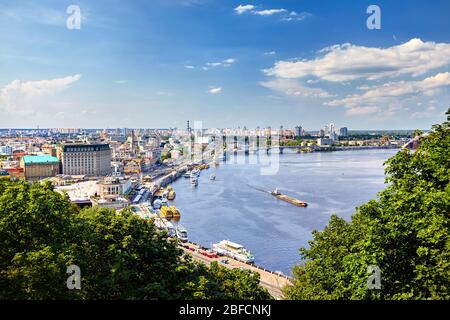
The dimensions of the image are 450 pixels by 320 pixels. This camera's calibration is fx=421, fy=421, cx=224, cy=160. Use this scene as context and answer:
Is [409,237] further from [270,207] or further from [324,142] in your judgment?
[324,142]

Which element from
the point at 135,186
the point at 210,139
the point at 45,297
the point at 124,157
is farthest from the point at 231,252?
the point at 210,139

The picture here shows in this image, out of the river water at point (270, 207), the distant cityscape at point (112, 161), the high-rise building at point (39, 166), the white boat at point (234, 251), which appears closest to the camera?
the white boat at point (234, 251)

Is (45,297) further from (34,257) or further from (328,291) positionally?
(328,291)

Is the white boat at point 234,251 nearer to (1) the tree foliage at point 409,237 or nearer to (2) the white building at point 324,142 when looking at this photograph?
(1) the tree foliage at point 409,237

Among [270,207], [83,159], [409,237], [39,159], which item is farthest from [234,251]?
[39,159]

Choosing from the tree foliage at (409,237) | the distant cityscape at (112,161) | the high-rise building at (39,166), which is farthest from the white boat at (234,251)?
the high-rise building at (39,166)

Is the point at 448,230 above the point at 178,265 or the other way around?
above
